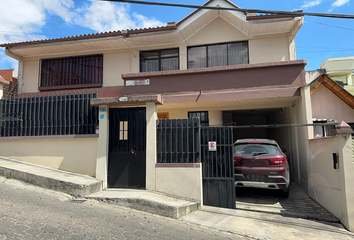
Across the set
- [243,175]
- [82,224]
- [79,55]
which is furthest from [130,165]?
[79,55]

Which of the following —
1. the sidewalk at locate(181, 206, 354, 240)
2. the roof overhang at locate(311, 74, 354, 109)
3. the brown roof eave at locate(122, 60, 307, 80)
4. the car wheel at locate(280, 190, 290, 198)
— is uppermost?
the brown roof eave at locate(122, 60, 307, 80)

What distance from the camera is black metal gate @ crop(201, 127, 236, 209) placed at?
20.0 ft

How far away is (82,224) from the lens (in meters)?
4.02

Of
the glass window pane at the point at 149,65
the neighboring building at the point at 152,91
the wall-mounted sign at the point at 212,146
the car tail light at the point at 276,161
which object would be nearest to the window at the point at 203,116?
the neighboring building at the point at 152,91

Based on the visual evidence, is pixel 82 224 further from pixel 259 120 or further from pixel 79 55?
pixel 259 120

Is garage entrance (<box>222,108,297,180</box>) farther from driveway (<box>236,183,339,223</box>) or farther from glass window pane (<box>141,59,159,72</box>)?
glass window pane (<box>141,59,159,72</box>)

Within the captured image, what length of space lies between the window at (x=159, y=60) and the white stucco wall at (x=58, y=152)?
5.14m

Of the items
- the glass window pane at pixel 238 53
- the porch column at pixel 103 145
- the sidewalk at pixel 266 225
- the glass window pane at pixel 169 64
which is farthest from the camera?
the glass window pane at pixel 169 64

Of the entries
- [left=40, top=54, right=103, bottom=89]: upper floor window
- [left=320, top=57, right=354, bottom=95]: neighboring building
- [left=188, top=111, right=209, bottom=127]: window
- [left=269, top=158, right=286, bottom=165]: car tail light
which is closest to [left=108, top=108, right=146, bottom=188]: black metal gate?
[left=269, top=158, right=286, bottom=165]: car tail light

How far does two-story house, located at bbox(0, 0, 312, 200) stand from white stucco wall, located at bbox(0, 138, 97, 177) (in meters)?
0.03

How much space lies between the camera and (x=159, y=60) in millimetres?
10797

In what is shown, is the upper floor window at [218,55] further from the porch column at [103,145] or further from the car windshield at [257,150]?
the porch column at [103,145]

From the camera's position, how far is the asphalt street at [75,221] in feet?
11.9

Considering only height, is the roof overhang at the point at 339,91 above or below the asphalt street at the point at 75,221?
above
